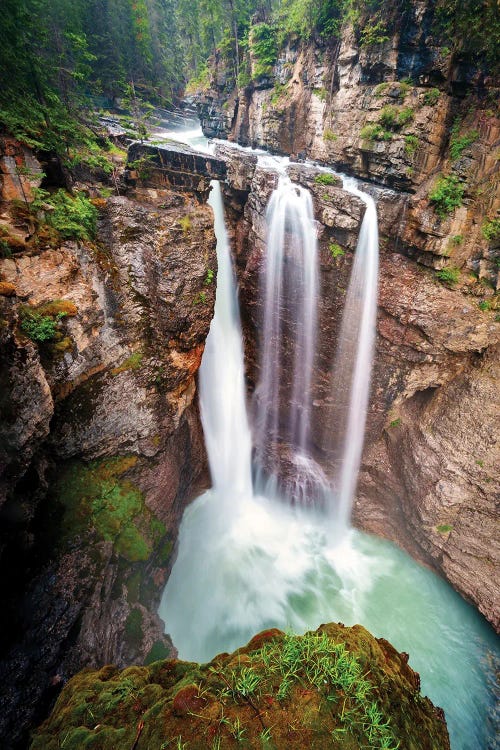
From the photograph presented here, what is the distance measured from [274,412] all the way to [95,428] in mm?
7752

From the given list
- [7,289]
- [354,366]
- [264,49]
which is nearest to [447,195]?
[354,366]

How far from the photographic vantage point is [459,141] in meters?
9.70

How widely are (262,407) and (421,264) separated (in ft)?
26.2

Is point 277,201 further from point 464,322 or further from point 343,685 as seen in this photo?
point 343,685

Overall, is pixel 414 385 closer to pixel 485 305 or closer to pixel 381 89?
pixel 485 305

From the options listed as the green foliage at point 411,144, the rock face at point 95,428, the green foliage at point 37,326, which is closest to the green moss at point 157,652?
the rock face at point 95,428

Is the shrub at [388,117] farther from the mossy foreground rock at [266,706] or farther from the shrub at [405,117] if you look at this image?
the mossy foreground rock at [266,706]

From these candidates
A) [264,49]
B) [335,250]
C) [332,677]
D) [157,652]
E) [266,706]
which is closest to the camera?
[266,706]

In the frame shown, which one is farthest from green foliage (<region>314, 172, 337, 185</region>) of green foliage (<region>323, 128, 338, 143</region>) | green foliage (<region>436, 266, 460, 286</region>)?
green foliage (<region>436, 266, 460, 286</region>)

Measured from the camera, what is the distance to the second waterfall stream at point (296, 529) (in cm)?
889

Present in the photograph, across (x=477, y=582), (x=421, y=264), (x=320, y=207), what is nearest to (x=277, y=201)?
(x=320, y=207)

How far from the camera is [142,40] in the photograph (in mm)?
20828

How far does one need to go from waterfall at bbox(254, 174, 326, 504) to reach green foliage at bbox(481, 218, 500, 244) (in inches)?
199

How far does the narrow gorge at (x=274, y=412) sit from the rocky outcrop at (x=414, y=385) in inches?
3.2
